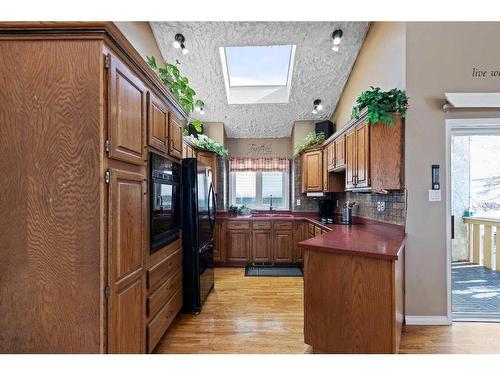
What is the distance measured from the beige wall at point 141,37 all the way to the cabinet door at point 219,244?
2815mm

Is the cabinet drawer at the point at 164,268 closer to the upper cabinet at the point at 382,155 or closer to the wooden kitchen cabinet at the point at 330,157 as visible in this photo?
the upper cabinet at the point at 382,155

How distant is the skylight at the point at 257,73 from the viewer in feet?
14.1

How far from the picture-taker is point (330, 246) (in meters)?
2.00

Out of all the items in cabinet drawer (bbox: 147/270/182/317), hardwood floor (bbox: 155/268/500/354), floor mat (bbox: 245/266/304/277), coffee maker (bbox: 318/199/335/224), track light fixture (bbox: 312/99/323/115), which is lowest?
floor mat (bbox: 245/266/304/277)

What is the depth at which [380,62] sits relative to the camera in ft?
10.5

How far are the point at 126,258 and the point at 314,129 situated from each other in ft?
14.5

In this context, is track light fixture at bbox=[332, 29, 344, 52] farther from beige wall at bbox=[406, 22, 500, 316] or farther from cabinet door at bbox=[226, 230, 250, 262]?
cabinet door at bbox=[226, 230, 250, 262]

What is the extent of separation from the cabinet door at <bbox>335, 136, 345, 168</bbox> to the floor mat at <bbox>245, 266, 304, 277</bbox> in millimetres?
1824

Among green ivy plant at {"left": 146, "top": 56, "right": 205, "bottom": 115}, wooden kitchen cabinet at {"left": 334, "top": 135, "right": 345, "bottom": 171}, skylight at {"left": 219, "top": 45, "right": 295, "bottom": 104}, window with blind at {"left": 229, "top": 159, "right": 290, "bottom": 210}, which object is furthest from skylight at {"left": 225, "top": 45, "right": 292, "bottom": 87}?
green ivy plant at {"left": 146, "top": 56, "right": 205, "bottom": 115}

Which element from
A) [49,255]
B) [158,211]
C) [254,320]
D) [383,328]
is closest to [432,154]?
[383,328]

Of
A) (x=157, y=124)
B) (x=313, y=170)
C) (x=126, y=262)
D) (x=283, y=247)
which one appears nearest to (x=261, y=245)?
(x=283, y=247)

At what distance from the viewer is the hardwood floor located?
86.1 inches
